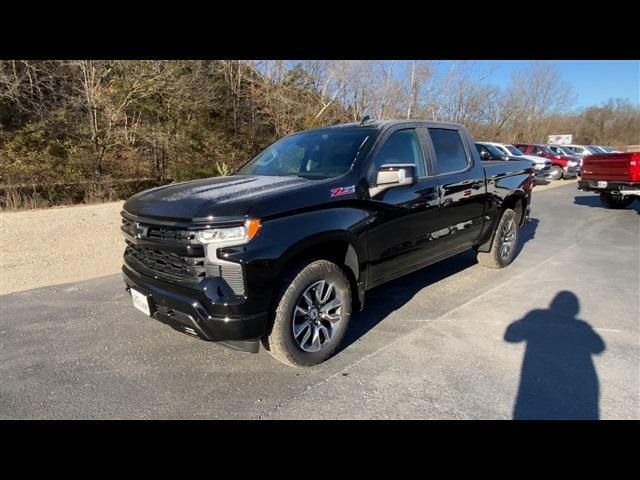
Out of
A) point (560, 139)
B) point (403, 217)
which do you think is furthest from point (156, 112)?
point (560, 139)

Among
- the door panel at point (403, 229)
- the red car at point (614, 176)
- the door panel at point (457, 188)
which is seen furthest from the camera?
the red car at point (614, 176)

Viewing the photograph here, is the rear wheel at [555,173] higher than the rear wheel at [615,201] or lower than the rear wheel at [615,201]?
higher

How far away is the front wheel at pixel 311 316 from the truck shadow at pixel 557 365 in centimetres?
139

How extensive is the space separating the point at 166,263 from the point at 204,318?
21.0 inches

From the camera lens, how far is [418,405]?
2637 mm

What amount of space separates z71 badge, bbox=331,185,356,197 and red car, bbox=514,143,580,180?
22.2 meters

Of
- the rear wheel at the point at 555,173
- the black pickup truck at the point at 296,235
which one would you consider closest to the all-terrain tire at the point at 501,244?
the black pickup truck at the point at 296,235

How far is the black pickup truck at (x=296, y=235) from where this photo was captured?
2576mm

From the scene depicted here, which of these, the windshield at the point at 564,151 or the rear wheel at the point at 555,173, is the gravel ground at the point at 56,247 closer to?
the rear wheel at the point at 555,173

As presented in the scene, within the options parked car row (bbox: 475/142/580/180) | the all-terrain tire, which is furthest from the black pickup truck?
parked car row (bbox: 475/142/580/180)

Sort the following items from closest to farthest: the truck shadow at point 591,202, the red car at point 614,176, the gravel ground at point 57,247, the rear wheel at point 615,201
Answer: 1. the gravel ground at point 57,247
2. the red car at point 614,176
3. the rear wheel at point 615,201
4. the truck shadow at point 591,202

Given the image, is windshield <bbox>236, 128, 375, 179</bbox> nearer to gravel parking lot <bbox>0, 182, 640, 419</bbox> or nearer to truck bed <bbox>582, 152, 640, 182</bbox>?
gravel parking lot <bbox>0, 182, 640, 419</bbox>
